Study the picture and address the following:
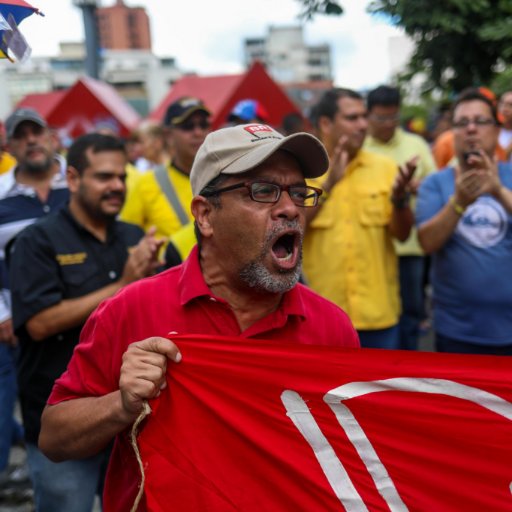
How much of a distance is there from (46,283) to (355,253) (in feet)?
5.91

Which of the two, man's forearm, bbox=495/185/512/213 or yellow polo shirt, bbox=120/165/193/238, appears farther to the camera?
yellow polo shirt, bbox=120/165/193/238

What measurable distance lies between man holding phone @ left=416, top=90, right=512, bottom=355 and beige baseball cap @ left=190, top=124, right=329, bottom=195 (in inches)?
69.4

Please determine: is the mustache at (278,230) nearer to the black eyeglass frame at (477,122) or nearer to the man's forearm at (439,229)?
the man's forearm at (439,229)

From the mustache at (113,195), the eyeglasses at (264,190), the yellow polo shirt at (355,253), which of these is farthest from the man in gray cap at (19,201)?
the eyeglasses at (264,190)

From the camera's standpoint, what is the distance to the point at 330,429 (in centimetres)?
207

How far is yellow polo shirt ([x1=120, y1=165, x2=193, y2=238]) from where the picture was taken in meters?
4.39

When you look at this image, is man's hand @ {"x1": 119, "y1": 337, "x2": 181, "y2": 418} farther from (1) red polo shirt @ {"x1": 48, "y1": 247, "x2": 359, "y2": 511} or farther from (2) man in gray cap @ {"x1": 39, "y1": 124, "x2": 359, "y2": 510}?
(1) red polo shirt @ {"x1": 48, "y1": 247, "x2": 359, "y2": 511}

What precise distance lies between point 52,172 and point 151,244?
1.98 m

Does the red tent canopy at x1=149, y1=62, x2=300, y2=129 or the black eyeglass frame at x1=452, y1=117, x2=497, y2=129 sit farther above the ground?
the red tent canopy at x1=149, y1=62, x2=300, y2=129

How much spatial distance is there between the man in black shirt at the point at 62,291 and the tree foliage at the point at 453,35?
150cm

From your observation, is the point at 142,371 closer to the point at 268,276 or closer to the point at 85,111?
the point at 268,276

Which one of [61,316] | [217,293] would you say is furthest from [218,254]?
[61,316]

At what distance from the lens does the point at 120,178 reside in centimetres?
343

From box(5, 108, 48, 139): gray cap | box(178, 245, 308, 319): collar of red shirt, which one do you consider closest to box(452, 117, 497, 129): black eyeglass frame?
box(178, 245, 308, 319): collar of red shirt
